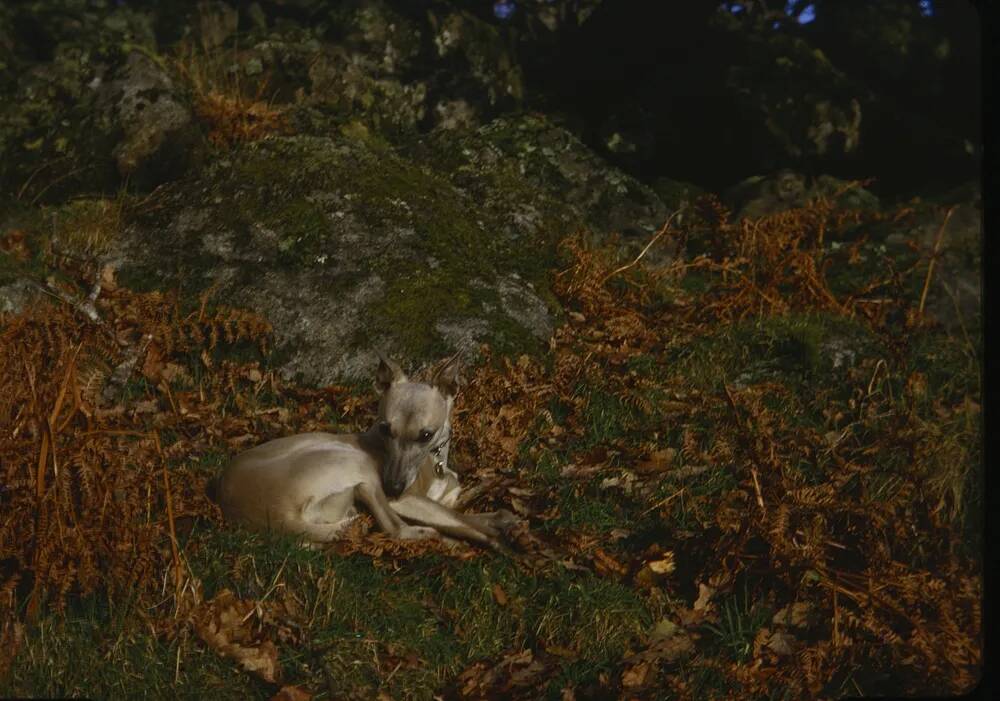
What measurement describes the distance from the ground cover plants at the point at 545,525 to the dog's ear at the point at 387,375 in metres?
0.89

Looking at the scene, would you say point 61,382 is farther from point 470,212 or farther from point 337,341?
point 470,212

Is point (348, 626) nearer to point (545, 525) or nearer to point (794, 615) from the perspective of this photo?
point (545, 525)

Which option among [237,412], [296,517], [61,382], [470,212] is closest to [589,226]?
[470,212]

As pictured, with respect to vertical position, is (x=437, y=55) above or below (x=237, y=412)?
above

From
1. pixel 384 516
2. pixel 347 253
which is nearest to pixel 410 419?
pixel 384 516

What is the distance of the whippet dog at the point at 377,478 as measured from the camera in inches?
247

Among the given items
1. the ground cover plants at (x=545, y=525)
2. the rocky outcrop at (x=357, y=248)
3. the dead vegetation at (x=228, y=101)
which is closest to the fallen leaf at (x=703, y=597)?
the ground cover plants at (x=545, y=525)

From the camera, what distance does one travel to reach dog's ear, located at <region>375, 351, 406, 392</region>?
22.4 ft

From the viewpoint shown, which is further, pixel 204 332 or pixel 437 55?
pixel 437 55

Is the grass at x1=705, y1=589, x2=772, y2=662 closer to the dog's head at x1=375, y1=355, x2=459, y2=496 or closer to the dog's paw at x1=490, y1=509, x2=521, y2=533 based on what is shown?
the dog's paw at x1=490, y1=509, x2=521, y2=533

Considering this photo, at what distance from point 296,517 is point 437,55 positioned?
8.23m

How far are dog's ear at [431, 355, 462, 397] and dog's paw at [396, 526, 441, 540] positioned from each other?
0.89 m

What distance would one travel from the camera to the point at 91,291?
879cm

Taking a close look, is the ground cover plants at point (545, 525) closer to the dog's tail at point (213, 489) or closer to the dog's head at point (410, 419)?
the dog's tail at point (213, 489)
